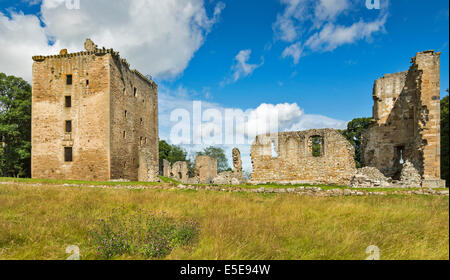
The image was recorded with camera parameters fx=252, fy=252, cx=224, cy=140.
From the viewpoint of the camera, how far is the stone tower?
65.6ft

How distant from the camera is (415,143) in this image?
48.5 feet

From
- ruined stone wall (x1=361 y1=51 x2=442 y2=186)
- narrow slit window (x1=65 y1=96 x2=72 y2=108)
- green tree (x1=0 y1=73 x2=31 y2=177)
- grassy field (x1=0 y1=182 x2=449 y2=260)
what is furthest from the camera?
green tree (x1=0 y1=73 x2=31 y2=177)

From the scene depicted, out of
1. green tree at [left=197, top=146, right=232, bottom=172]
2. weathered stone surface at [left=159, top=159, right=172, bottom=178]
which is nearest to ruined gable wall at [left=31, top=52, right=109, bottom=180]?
weathered stone surface at [left=159, top=159, right=172, bottom=178]

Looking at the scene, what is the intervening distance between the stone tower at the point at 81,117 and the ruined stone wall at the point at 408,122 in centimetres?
1953

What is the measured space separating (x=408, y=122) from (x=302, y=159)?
711cm

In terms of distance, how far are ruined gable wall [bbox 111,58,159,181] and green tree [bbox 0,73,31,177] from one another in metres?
9.94

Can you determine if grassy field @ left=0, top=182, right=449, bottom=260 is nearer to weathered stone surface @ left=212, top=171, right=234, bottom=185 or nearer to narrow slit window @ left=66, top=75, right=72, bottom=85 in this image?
weathered stone surface @ left=212, top=171, right=234, bottom=185

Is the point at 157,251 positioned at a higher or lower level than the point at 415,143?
lower

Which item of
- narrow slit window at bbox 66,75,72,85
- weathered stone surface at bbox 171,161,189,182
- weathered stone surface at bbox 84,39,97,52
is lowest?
weathered stone surface at bbox 171,161,189,182

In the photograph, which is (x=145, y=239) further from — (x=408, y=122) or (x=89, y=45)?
(x=89, y=45)

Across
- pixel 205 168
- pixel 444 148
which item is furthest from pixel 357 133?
pixel 205 168

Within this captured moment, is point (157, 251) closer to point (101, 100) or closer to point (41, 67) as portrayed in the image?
point (101, 100)

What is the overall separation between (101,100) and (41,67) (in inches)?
259
